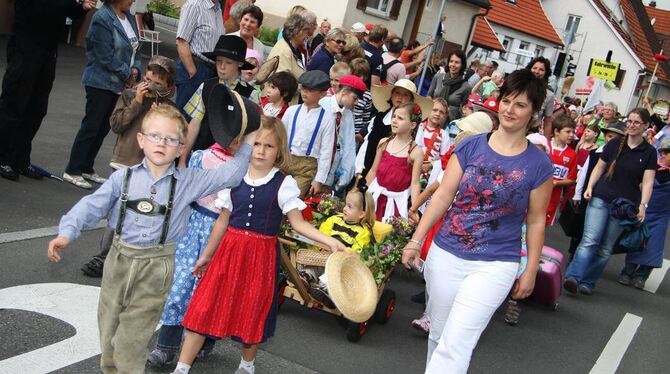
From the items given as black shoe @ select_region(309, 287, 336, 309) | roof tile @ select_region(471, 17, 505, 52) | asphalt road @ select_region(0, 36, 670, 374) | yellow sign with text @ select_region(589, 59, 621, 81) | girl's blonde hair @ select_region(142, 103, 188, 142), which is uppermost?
roof tile @ select_region(471, 17, 505, 52)

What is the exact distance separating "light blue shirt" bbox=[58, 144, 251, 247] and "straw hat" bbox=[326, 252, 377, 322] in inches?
39.9

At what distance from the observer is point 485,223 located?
489 cm

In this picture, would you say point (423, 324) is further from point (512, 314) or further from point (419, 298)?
point (512, 314)

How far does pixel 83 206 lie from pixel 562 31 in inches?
2354

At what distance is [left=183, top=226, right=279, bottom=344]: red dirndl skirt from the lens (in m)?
4.83

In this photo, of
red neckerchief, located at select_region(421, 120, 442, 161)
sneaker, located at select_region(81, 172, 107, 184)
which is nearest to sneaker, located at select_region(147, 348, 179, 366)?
sneaker, located at select_region(81, 172, 107, 184)

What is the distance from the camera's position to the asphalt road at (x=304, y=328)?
17.3 ft

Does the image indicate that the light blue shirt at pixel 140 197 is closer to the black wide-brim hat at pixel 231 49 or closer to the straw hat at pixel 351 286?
the straw hat at pixel 351 286

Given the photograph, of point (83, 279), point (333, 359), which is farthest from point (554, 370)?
point (83, 279)

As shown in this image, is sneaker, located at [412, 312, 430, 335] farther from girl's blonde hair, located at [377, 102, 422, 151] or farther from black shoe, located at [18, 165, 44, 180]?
black shoe, located at [18, 165, 44, 180]

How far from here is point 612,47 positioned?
198 ft

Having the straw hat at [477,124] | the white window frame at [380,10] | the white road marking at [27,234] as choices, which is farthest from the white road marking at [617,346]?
the white window frame at [380,10]

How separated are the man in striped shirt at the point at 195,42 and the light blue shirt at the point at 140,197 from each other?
3.68 meters

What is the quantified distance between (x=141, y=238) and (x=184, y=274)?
2.99ft
